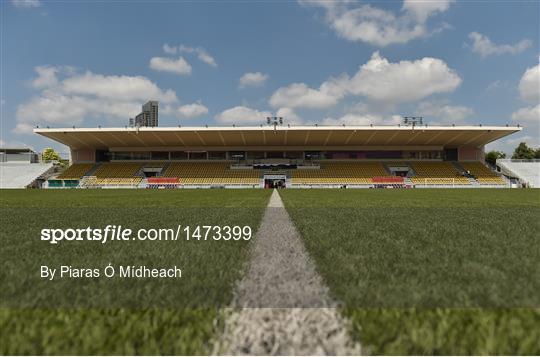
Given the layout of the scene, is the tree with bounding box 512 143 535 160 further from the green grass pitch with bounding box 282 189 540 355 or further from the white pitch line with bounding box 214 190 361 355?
the white pitch line with bounding box 214 190 361 355

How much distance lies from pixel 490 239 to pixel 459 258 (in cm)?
156

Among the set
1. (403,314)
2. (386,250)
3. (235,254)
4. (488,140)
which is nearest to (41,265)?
(235,254)

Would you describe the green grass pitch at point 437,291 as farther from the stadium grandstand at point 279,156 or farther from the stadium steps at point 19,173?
the stadium steps at point 19,173

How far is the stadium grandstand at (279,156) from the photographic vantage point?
127 ft

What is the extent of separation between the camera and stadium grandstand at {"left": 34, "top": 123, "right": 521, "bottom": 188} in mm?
38844

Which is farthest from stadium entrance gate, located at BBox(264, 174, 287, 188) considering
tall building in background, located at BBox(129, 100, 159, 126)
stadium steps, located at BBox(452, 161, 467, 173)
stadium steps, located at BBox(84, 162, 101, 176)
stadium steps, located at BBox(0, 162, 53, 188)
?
tall building in background, located at BBox(129, 100, 159, 126)

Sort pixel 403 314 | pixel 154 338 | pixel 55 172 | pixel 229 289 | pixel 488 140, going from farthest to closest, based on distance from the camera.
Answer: pixel 55 172 → pixel 488 140 → pixel 229 289 → pixel 403 314 → pixel 154 338

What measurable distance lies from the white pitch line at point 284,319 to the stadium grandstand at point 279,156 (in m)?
35.3

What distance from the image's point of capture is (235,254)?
3275mm

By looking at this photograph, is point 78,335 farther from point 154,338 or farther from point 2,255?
point 2,255

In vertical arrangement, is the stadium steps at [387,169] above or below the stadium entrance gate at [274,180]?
above

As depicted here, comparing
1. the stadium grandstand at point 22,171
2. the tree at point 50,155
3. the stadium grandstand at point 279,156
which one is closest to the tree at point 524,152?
the stadium grandstand at point 279,156

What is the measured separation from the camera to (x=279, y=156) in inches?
1820

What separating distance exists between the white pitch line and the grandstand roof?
116ft
